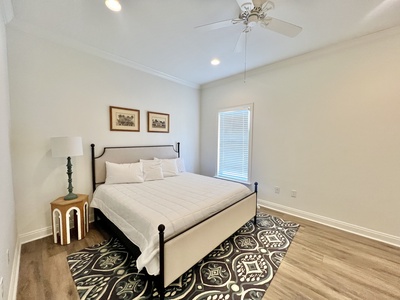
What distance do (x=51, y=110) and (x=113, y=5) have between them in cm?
170

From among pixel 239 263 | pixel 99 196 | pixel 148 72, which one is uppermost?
pixel 148 72

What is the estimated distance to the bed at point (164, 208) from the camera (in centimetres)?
153

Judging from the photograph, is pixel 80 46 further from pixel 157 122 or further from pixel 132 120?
pixel 157 122

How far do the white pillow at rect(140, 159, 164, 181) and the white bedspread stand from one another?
154 mm

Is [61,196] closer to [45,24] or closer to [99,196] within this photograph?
[99,196]

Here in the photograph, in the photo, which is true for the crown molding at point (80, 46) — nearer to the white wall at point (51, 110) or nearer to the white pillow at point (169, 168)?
the white wall at point (51, 110)

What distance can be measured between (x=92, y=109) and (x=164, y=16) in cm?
187

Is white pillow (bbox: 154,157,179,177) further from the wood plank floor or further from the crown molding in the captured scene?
the crown molding

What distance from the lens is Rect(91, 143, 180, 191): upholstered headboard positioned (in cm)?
296

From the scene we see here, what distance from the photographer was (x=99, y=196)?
8.79 ft

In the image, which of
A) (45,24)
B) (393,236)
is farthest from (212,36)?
(393,236)

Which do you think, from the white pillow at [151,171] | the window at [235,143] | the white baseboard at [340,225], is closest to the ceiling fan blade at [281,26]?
the window at [235,143]

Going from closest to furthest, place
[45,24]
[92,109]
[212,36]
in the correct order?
[45,24], [212,36], [92,109]

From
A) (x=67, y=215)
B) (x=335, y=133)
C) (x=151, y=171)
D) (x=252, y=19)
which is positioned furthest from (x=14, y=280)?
(x=335, y=133)
